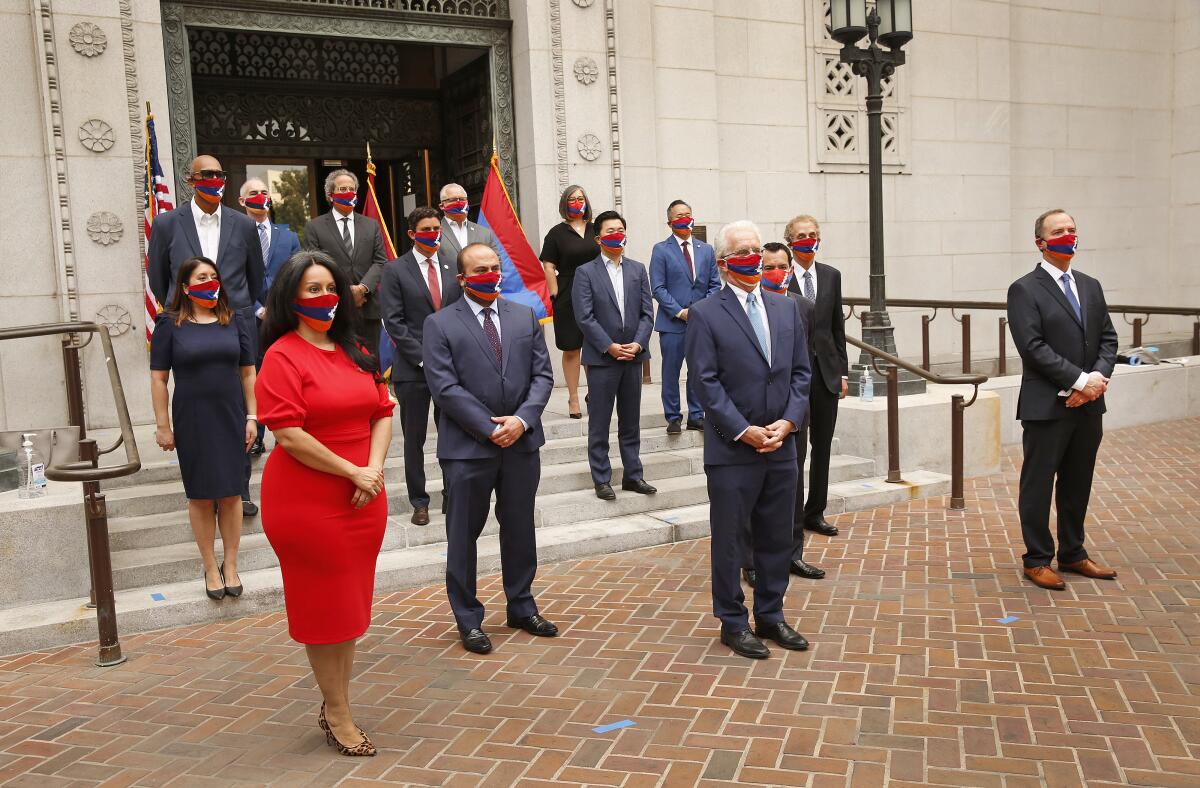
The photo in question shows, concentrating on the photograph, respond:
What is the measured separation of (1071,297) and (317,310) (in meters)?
4.42

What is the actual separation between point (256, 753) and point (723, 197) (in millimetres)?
9573

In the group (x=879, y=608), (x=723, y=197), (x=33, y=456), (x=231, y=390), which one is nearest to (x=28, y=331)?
(x=33, y=456)

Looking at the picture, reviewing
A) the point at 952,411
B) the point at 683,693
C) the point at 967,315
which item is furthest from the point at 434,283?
the point at 967,315

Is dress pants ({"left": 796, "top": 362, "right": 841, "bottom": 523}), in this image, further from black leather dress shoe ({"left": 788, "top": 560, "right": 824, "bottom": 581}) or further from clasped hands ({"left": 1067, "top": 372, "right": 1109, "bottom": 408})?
clasped hands ({"left": 1067, "top": 372, "right": 1109, "bottom": 408})

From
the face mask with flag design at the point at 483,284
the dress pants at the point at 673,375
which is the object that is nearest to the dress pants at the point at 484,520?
the face mask with flag design at the point at 483,284

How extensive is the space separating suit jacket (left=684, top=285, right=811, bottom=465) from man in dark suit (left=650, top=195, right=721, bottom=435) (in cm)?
328

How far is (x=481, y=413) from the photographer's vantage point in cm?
541

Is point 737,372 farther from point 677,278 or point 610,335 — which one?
point 677,278

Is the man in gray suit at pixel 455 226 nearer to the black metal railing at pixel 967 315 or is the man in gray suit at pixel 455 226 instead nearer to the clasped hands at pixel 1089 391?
the clasped hands at pixel 1089 391

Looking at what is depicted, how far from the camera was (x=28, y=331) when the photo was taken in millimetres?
6871

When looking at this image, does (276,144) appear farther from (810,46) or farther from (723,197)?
(810,46)

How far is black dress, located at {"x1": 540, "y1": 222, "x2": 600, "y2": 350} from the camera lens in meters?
8.75

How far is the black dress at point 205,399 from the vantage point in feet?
18.9

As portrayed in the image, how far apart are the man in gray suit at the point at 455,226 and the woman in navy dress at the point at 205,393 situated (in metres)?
1.73
